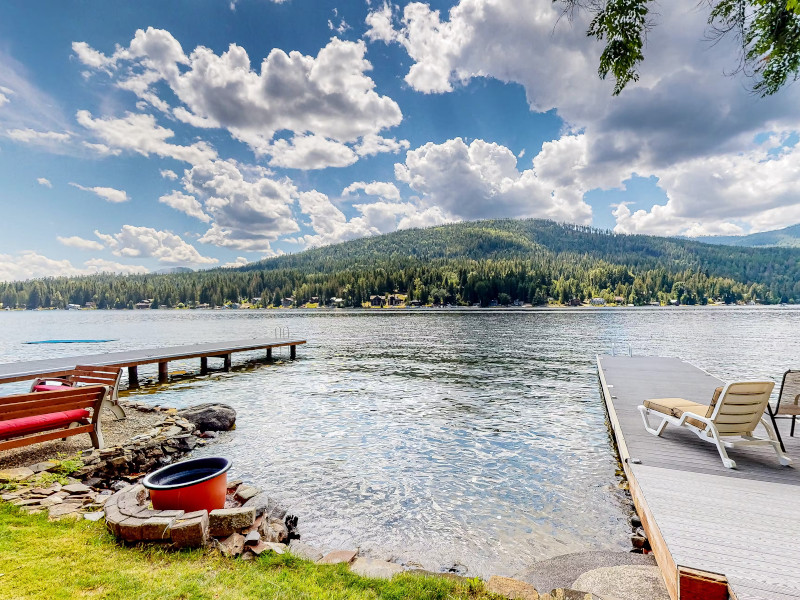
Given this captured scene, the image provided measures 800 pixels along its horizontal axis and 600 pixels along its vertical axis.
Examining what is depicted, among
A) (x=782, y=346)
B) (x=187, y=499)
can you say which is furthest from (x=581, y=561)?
(x=782, y=346)

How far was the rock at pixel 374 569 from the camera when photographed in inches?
195

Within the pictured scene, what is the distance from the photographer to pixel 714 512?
4.91 metres

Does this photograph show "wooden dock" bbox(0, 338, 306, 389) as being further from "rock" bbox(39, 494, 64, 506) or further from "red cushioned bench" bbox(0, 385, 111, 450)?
"rock" bbox(39, 494, 64, 506)

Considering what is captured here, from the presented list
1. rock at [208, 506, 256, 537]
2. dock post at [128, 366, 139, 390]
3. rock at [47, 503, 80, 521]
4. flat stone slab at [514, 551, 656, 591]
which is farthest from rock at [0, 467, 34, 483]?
dock post at [128, 366, 139, 390]

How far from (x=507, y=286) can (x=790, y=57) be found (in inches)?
6012

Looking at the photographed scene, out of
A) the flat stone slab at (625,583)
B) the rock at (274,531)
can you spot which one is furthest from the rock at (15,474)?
the flat stone slab at (625,583)

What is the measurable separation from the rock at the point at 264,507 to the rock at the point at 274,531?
168 mm

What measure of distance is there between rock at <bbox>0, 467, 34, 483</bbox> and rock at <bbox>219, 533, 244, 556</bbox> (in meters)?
4.39

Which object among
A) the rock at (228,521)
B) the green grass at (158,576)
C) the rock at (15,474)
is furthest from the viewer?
the rock at (15,474)

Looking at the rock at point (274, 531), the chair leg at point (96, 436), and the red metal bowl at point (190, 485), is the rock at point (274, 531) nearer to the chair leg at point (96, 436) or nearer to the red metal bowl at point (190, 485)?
the red metal bowl at point (190, 485)

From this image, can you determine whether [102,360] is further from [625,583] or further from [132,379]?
[625,583]

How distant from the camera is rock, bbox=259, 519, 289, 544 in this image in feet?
19.5

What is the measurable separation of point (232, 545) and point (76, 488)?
12.9ft

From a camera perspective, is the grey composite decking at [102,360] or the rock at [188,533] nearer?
the rock at [188,533]
